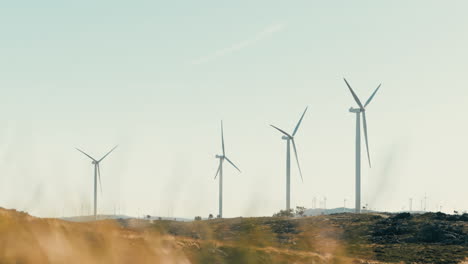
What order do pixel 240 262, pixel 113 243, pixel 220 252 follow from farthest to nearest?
pixel 220 252, pixel 240 262, pixel 113 243

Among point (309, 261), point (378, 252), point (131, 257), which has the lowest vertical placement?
point (378, 252)

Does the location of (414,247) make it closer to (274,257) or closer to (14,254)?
(274,257)

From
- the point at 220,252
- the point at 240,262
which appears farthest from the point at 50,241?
the point at 220,252

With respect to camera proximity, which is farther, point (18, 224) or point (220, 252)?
point (220, 252)

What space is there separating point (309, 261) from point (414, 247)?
17838 centimetres

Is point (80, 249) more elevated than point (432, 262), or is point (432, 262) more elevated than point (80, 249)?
point (80, 249)

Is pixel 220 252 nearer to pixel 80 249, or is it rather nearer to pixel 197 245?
pixel 197 245

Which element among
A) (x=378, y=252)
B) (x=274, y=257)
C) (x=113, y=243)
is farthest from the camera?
(x=378, y=252)

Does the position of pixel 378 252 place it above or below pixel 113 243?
below

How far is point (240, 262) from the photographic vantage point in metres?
19.6

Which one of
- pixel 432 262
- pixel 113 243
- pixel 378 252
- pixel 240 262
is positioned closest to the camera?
pixel 113 243

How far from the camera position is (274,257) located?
2697cm

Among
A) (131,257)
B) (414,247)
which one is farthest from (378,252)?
(131,257)

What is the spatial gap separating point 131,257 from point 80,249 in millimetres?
1217
